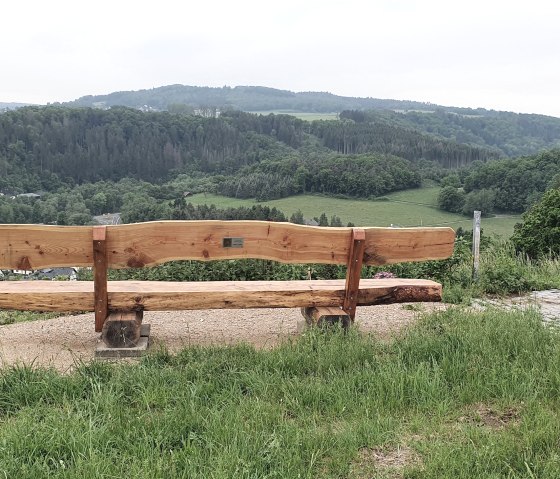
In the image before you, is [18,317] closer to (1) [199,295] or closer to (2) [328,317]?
(1) [199,295]

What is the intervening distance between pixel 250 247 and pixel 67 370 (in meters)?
1.43

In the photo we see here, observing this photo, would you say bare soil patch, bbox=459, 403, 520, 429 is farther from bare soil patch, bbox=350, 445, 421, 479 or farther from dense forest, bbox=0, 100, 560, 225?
dense forest, bbox=0, 100, 560, 225

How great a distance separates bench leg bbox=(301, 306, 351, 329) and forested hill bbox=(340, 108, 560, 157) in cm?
12581

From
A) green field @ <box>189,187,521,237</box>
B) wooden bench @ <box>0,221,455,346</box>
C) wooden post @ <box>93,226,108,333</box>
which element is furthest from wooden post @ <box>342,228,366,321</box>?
green field @ <box>189,187,521,237</box>

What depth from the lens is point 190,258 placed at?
3977 millimetres

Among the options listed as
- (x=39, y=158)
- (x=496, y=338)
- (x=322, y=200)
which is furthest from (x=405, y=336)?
(x=39, y=158)

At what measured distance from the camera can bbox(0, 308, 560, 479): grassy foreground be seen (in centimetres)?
229

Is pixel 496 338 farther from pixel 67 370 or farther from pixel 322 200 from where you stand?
pixel 322 200

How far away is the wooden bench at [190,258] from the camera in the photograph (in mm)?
3832

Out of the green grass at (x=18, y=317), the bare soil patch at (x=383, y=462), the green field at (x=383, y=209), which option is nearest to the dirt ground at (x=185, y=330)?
the green grass at (x=18, y=317)

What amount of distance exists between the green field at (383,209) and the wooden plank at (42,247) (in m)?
41.1

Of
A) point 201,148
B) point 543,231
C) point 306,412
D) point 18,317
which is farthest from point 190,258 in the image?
point 201,148

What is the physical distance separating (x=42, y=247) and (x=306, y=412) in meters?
2.14

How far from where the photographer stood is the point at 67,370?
10.9ft
